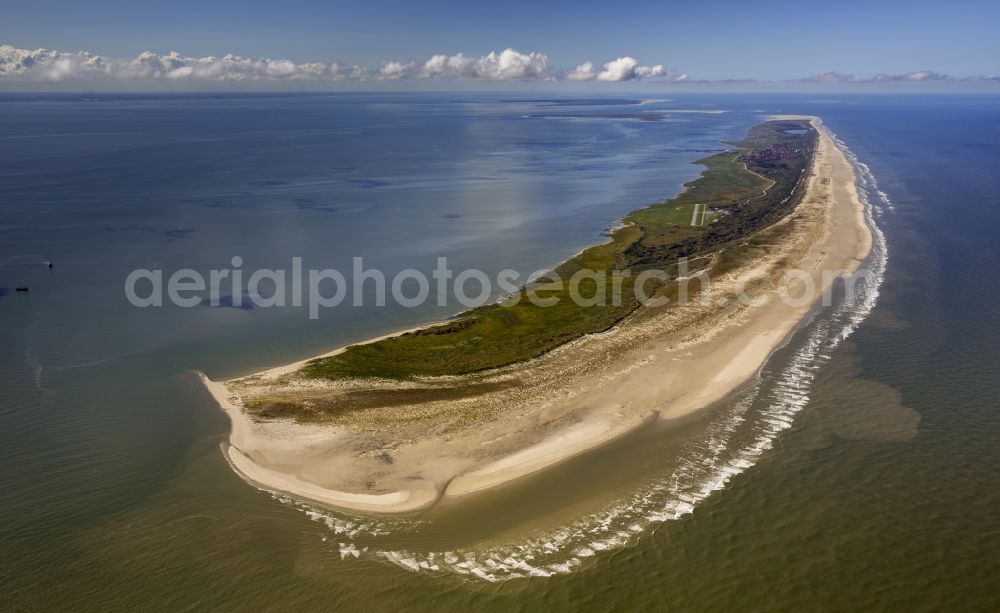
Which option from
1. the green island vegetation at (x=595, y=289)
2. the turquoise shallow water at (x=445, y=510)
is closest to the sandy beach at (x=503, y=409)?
the turquoise shallow water at (x=445, y=510)

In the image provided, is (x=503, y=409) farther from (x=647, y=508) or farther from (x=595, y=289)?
(x=595, y=289)

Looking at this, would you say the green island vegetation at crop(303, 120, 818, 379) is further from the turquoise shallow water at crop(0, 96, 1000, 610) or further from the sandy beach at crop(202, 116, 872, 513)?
the turquoise shallow water at crop(0, 96, 1000, 610)

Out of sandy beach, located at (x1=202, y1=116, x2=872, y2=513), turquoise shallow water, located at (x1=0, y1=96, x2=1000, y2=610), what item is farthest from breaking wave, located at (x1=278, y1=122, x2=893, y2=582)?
sandy beach, located at (x1=202, y1=116, x2=872, y2=513)

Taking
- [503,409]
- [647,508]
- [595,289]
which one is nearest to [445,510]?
[503,409]

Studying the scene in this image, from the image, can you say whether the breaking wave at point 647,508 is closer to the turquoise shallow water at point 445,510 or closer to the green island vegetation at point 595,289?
the turquoise shallow water at point 445,510

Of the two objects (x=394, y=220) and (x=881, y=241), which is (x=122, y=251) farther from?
(x=881, y=241)
